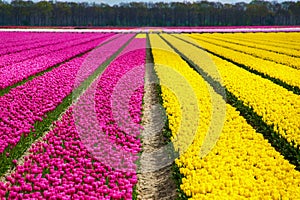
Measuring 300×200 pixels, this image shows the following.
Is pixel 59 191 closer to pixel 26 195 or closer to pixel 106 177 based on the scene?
pixel 26 195

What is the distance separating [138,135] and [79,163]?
217 centimetres

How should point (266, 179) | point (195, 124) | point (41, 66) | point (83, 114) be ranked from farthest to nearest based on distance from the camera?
1. point (41, 66)
2. point (83, 114)
3. point (195, 124)
4. point (266, 179)

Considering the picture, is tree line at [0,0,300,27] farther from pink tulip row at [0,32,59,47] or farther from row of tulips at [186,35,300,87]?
row of tulips at [186,35,300,87]

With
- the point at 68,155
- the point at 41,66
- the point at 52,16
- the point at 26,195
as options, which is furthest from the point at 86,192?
the point at 52,16

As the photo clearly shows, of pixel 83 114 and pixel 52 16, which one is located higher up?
pixel 52 16

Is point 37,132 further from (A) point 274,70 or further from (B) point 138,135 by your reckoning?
(A) point 274,70

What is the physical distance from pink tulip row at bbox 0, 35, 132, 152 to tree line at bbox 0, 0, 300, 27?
11281 cm

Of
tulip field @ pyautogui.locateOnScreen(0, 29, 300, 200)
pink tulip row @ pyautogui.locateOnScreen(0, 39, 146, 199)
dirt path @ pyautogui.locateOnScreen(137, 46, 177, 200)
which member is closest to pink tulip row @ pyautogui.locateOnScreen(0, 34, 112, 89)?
tulip field @ pyautogui.locateOnScreen(0, 29, 300, 200)

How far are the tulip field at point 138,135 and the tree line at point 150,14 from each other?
11458 centimetres

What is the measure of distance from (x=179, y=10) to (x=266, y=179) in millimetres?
132557

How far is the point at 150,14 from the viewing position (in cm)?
13512

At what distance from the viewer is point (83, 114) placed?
9953mm

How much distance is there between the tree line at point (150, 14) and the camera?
125062 mm

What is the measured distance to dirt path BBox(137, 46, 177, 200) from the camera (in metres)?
6.47
